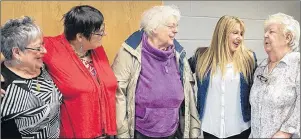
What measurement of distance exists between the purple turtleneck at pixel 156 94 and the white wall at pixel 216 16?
2.53 ft

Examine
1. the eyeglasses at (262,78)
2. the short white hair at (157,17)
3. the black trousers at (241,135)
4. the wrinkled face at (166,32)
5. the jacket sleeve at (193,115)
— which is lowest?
the black trousers at (241,135)

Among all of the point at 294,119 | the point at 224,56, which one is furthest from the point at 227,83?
the point at 294,119

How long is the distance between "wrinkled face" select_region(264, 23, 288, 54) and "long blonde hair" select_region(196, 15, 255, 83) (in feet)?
0.57

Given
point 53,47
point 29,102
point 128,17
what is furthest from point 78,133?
point 128,17

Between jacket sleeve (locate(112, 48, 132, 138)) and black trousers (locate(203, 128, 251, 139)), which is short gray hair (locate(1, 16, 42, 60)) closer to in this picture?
jacket sleeve (locate(112, 48, 132, 138))

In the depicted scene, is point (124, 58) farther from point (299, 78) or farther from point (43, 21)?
point (299, 78)

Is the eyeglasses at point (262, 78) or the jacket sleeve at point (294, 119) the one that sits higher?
the eyeglasses at point (262, 78)

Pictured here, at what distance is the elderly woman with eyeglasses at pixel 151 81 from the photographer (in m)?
1.88

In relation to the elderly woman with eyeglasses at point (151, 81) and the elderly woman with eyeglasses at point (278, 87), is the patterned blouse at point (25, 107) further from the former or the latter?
the elderly woman with eyeglasses at point (278, 87)

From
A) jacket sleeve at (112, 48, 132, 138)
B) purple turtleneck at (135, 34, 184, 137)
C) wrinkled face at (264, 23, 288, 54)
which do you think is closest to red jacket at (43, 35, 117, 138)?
jacket sleeve at (112, 48, 132, 138)

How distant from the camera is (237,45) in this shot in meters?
2.00

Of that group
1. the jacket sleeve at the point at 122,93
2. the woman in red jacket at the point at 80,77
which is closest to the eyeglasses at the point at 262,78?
the jacket sleeve at the point at 122,93

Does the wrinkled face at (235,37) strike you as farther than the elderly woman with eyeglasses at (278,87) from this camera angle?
Yes

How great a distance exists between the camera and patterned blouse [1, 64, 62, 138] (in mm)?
1502
